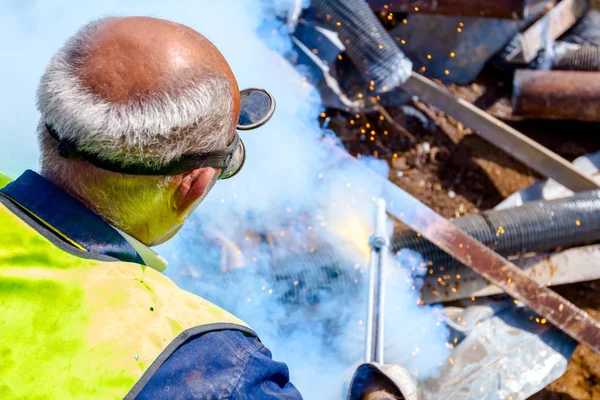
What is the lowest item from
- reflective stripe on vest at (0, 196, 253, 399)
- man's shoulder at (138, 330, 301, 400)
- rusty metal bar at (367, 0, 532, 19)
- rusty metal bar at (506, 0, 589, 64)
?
rusty metal bar at (506, 0, 589, 64)

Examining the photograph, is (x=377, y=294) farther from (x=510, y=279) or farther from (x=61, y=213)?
(x=61, y=213)

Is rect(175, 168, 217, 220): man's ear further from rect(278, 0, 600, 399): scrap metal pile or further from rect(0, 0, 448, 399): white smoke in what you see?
rect(278, 0, 600, 399): scrap metal pile

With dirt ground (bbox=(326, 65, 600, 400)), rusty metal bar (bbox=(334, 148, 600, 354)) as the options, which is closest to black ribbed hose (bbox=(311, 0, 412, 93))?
dirt ground (bbox=(326, 65, 600, 400))

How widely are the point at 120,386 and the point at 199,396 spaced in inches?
7.3

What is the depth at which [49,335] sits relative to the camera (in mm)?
1147

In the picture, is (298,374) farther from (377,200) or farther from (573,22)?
(573,22)

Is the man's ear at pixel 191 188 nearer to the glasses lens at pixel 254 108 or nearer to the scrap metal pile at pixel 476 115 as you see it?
the glasses lens at pixel 254 108

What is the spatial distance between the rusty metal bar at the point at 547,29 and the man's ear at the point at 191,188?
4.41 meters

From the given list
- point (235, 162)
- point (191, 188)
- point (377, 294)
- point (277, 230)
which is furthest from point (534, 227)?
point (191, 188)

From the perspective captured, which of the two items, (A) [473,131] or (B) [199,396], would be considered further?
(A) [473,131]

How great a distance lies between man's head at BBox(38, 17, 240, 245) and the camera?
1.29m

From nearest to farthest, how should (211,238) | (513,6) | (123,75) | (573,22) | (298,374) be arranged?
1. (123,75)
2. (298,374)
3. (211,238)
4. (513,6)
5. (573,22)

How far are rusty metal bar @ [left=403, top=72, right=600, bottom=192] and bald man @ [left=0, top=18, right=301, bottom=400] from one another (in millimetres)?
3308

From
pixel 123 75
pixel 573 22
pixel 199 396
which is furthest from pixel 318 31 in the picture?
pixel 199 396
